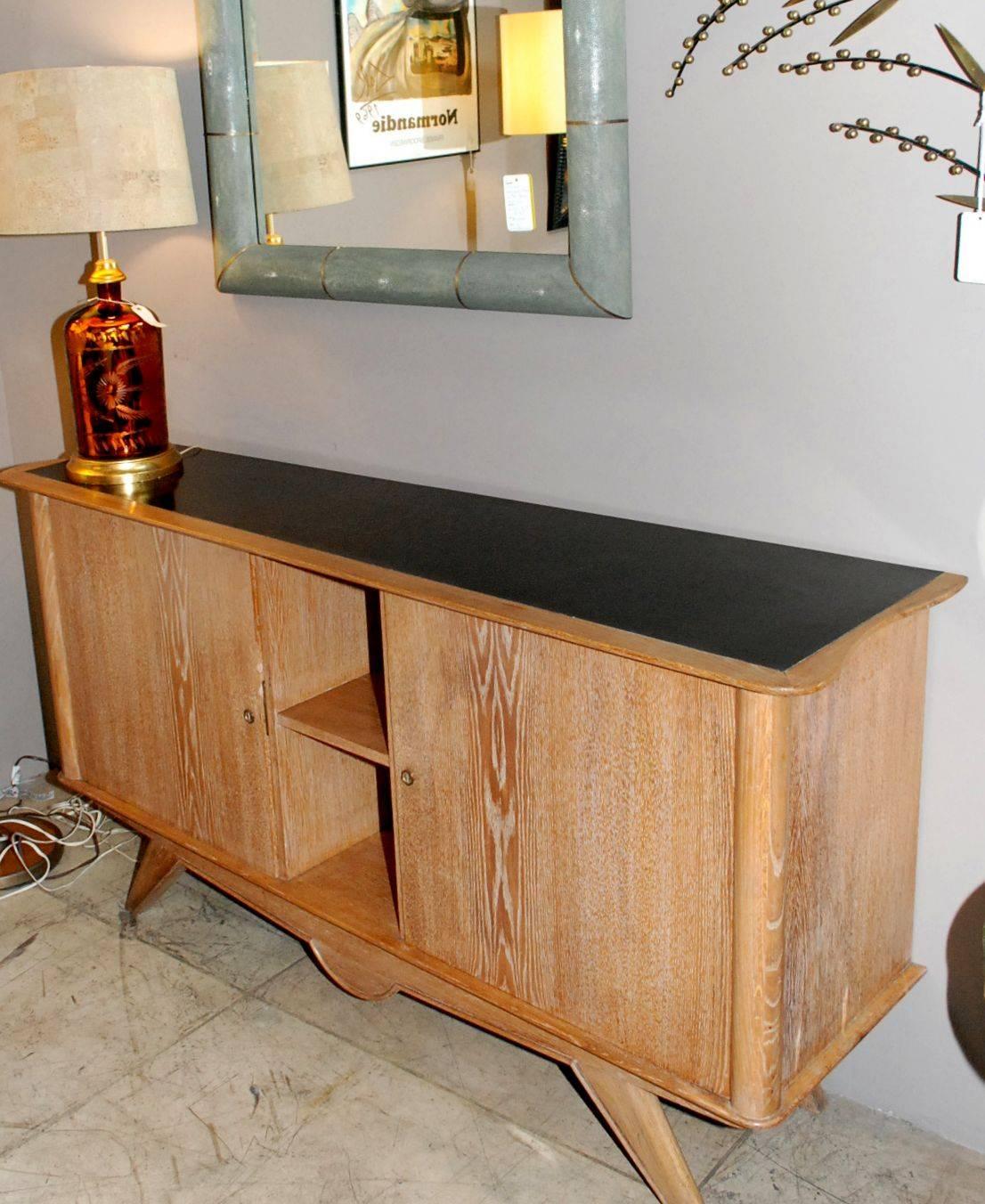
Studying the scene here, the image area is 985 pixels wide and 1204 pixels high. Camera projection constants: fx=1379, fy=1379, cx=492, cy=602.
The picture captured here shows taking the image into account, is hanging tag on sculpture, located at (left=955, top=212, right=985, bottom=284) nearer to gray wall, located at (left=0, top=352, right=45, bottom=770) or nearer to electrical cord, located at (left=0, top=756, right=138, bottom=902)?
electrical cord, located at (left=0, top=756, right=138, bottom=902)

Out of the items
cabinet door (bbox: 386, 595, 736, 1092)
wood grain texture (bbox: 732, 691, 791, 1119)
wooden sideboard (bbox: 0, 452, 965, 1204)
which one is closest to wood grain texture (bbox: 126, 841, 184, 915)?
wooden sideboard (bbox: 0, 452, 965, 1204)

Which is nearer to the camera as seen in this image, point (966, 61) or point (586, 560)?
point (966, 61)

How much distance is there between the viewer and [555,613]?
5.37ft

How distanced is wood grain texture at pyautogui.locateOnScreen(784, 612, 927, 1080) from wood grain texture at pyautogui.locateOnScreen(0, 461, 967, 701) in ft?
0.24

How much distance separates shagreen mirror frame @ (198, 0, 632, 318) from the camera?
182 centimetres

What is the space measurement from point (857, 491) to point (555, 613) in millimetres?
458

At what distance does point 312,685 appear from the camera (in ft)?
7.22

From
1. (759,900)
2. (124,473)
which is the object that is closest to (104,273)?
(124,473)

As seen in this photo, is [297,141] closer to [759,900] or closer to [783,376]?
[783,376]

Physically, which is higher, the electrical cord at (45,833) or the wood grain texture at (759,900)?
the wood grain texture at (759,900)

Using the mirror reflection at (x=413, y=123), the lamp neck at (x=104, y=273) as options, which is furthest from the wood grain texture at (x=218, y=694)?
the mirror reflection at (x=413, y=123)

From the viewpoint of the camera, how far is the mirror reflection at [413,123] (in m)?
1.92

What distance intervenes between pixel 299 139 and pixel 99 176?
325mm

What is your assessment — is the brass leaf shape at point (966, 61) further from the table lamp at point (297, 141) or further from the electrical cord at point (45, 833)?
the electrical cord at point (45, 833)
